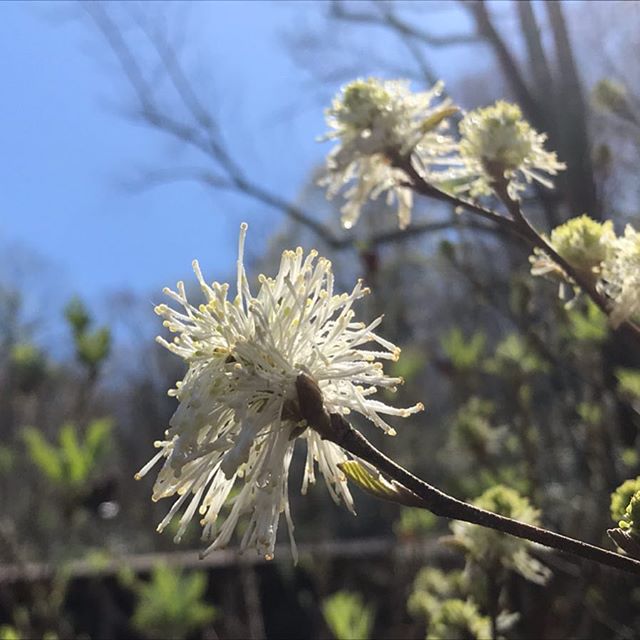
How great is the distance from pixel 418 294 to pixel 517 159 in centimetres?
579

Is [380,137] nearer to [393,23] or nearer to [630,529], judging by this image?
[630,529]

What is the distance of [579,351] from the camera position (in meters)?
1.94

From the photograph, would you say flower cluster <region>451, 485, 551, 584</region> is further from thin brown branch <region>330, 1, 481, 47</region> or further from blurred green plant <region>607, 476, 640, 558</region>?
thin brown branch <region>330, 1, 481, 47</region>

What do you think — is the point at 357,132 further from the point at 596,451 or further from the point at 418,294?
the point at 418,294

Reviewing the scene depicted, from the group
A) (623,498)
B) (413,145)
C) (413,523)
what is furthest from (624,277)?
(413,523)

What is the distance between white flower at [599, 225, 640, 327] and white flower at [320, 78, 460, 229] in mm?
265

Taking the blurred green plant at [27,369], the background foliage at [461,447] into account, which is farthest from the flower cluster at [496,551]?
the blurred green plant at [27,369]

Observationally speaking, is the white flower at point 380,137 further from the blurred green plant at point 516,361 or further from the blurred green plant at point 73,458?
the blurred green plant at point 516,361

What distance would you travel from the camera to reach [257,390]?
0.60 meters

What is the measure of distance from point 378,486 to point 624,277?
0.34 meters

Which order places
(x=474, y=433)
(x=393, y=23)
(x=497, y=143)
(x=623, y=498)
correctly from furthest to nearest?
(x=393, y=23) → (x=474, y=433) → (x=497, y=143) → (x=623, y=498)

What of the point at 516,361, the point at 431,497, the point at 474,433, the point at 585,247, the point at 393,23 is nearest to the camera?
the point at 431,497

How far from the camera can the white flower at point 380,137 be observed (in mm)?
931

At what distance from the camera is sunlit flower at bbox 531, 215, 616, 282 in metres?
0.77
